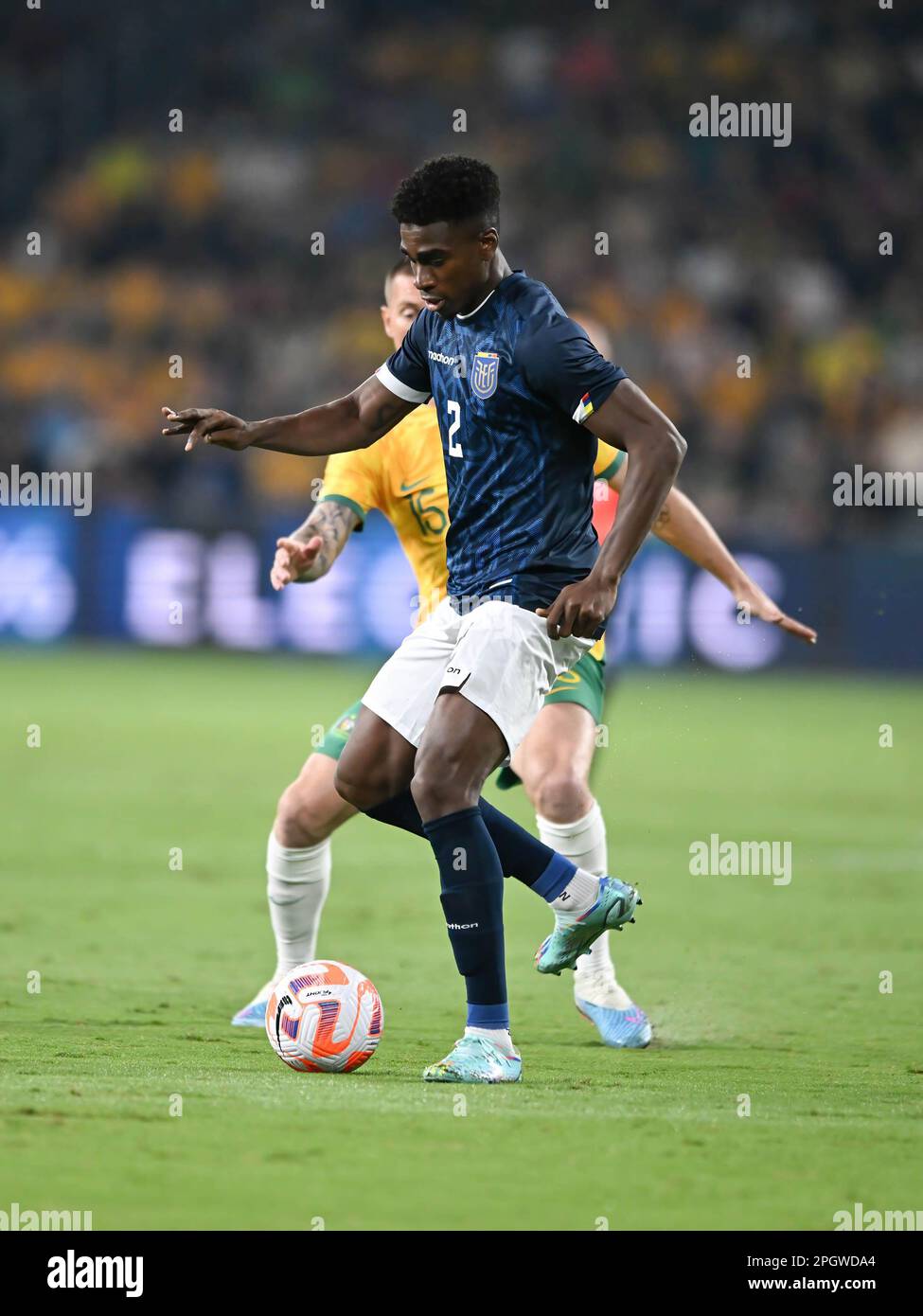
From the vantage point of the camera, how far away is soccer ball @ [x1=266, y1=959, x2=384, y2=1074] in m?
5.08

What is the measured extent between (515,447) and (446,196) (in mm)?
670

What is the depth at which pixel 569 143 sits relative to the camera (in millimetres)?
24000

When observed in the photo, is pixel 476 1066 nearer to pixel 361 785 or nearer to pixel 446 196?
pixel 361 785

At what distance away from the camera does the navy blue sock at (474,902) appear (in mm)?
4922

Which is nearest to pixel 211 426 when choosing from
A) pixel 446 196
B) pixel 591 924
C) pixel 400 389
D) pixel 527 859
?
pixel 400 389

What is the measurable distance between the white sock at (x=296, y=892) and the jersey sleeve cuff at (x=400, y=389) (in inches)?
57.0

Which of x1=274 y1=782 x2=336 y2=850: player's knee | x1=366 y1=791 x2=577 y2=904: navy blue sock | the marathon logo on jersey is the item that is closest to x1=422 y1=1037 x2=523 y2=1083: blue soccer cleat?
x1=366 y1=791 x2=577 y2=904: navy blue sock

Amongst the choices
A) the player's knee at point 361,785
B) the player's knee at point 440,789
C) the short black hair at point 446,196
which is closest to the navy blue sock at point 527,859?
the player's knee at point 361,785

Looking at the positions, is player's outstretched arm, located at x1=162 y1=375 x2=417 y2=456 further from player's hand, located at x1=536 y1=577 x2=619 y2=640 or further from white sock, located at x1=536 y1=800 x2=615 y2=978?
white sock, located at x1=536 y1=800 x2=615 y2=978

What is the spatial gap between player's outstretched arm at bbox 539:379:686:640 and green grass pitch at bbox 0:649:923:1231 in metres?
1.21

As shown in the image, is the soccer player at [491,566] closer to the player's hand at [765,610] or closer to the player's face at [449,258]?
the player's face at [449,258]

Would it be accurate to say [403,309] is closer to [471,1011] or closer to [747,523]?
[471,1011]

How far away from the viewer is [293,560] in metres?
5.81

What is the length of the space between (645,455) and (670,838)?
596cm
